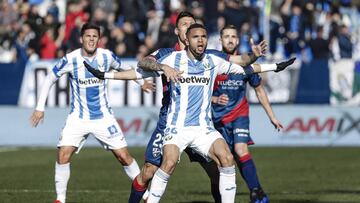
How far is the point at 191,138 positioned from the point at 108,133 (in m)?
2.45

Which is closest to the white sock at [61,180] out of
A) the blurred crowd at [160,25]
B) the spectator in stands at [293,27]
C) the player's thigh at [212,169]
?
the player's thigh at [212,169]

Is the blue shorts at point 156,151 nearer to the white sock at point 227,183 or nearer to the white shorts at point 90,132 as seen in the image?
the white sock at point 227,183

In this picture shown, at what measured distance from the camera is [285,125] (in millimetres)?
23969

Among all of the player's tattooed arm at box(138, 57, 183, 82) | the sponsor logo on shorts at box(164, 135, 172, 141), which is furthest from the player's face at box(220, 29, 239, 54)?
the sponsor logo on shorts at box(164, 135, 172, 141)

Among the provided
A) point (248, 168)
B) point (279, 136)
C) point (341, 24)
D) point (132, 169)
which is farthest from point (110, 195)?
point (341, 24)

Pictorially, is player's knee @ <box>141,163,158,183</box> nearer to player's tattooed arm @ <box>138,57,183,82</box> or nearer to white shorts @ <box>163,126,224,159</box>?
white shorts @ <box>163,126,224,159</box>

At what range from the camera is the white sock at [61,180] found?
43.1 feet

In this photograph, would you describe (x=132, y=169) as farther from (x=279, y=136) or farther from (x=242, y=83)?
(x=279, y=136)

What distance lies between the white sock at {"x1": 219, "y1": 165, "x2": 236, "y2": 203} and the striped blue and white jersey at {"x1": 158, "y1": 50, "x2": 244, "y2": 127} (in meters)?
0.54

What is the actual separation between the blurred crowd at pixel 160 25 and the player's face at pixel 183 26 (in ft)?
44.5

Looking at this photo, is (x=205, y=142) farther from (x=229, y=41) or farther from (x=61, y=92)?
(x=61, y=92)

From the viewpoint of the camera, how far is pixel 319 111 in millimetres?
24078

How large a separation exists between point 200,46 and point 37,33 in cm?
1609

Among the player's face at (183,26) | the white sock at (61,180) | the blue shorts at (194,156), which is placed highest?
the player's face at (183,26)
